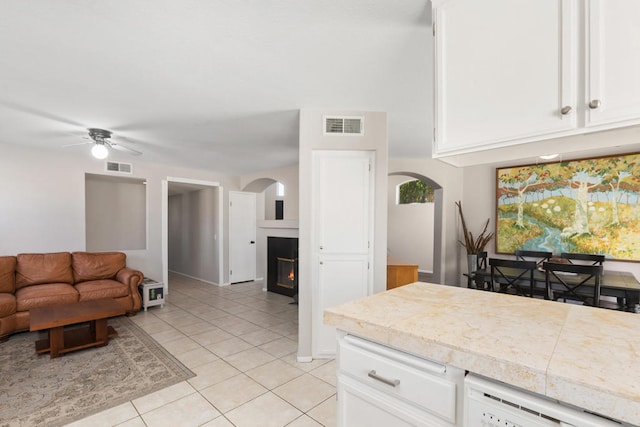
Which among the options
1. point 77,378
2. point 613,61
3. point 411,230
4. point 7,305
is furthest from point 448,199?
point 7,305

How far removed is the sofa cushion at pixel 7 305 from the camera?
3.22 m

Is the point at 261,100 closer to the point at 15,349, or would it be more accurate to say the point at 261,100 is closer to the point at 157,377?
the point at 157,377

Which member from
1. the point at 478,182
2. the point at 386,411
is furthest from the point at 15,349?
the point at 478,182

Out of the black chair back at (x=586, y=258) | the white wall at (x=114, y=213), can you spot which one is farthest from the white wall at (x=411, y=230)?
the white wall at (x=114, y=213)

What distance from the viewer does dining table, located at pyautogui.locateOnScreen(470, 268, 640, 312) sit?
2.82 metres

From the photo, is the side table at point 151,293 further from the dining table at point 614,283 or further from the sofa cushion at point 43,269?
the dining table at point 614,283

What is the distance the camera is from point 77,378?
2.49m

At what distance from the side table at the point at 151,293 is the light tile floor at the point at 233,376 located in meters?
0.12

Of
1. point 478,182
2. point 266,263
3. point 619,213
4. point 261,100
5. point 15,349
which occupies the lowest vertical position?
point 15,349

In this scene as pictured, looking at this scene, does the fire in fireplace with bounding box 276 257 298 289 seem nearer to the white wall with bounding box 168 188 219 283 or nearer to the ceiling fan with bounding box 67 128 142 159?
the white wall with bounding box 168 188 219 283

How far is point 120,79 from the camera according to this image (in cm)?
222

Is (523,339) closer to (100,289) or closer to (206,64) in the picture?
(206,64)

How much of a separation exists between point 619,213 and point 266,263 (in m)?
5.48

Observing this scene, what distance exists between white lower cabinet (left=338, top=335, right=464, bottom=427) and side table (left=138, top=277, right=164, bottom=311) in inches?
165
